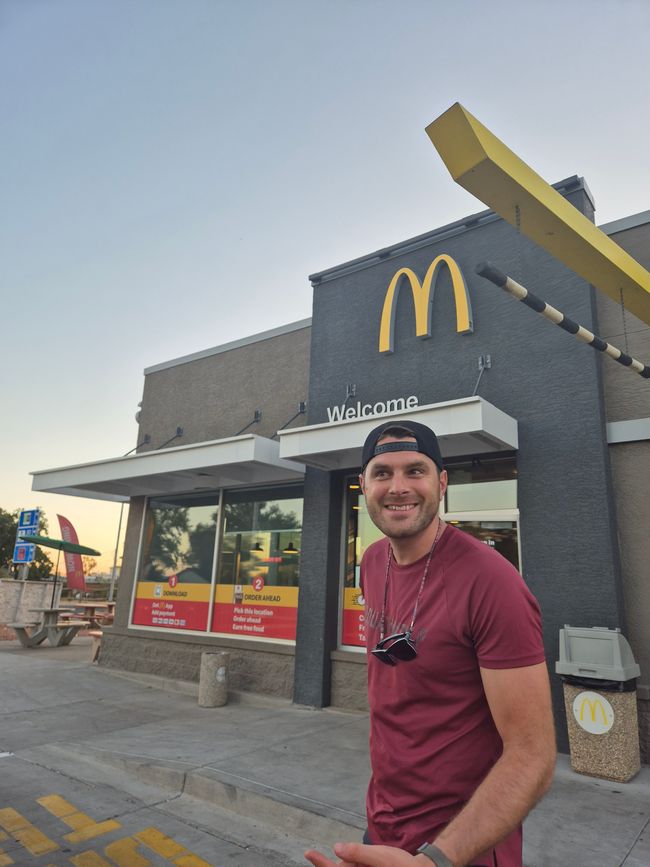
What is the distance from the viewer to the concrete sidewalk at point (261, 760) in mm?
3893

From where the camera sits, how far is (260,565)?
9.18 m

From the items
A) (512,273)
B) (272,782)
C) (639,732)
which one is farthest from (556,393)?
(272,782)

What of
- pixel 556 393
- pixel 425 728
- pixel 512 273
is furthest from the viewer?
pixel 512 273

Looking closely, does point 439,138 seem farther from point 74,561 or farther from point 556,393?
point 74,561

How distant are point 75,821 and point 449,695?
13.6 ft

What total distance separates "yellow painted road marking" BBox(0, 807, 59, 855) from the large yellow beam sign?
5317 millimetres

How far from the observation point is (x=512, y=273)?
7.45m

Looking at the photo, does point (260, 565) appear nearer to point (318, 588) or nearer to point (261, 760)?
point (318, 588)

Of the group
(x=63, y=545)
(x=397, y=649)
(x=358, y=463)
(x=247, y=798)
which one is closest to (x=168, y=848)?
(x=247, y=798)

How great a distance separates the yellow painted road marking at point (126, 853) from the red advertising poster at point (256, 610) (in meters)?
4.70

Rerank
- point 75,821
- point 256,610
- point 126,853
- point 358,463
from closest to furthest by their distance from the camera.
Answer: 1. point 126,853
2. point 75,821
3. point 358,463
4. point 256,610

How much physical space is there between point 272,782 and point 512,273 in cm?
660

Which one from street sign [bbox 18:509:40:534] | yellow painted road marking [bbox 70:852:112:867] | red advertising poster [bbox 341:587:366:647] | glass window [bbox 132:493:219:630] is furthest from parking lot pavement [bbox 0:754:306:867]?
street sign [bbox 18:509:40:534]

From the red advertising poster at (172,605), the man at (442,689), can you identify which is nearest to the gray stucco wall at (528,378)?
the red advertising poster at (172,605)
